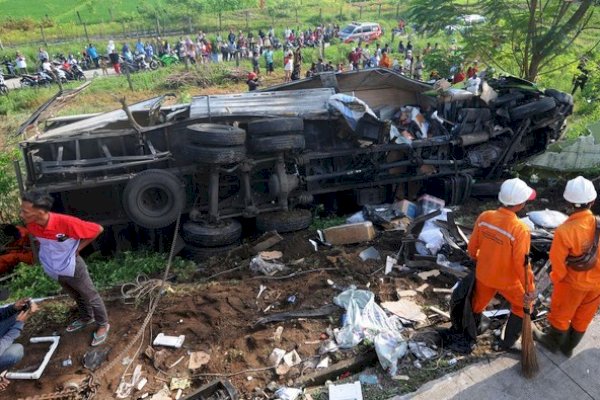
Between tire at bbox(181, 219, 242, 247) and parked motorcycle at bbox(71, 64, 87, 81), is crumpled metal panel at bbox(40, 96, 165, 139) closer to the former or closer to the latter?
tire at bbox(181, 219, 242, 247)

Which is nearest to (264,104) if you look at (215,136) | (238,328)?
(215,136)

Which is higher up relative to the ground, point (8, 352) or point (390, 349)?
point (8, 352)

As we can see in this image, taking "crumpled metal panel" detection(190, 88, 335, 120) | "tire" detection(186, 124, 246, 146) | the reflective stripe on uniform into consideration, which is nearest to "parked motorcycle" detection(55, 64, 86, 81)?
"crumpled metal panel" detection(190, 88, 335, 120)

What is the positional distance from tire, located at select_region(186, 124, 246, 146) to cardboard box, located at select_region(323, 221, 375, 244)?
187cm

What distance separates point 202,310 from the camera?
5262 mm

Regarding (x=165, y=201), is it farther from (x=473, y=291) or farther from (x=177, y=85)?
(x=177, y=85)

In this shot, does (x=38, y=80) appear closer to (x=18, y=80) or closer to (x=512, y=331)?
(x=18, y=80)

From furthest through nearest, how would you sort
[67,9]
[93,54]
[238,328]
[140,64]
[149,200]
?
[67,9] → [93,54] → [140,64] → [149,200] → [238,328]

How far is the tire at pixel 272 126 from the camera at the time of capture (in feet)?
22.9

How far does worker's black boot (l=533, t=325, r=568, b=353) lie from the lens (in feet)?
13.9

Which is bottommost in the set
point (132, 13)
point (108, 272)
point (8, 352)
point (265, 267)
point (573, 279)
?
point (108, 272)

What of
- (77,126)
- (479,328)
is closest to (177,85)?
(77,126)

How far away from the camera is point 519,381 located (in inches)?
160

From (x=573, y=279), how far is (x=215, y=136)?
452 centimetres
